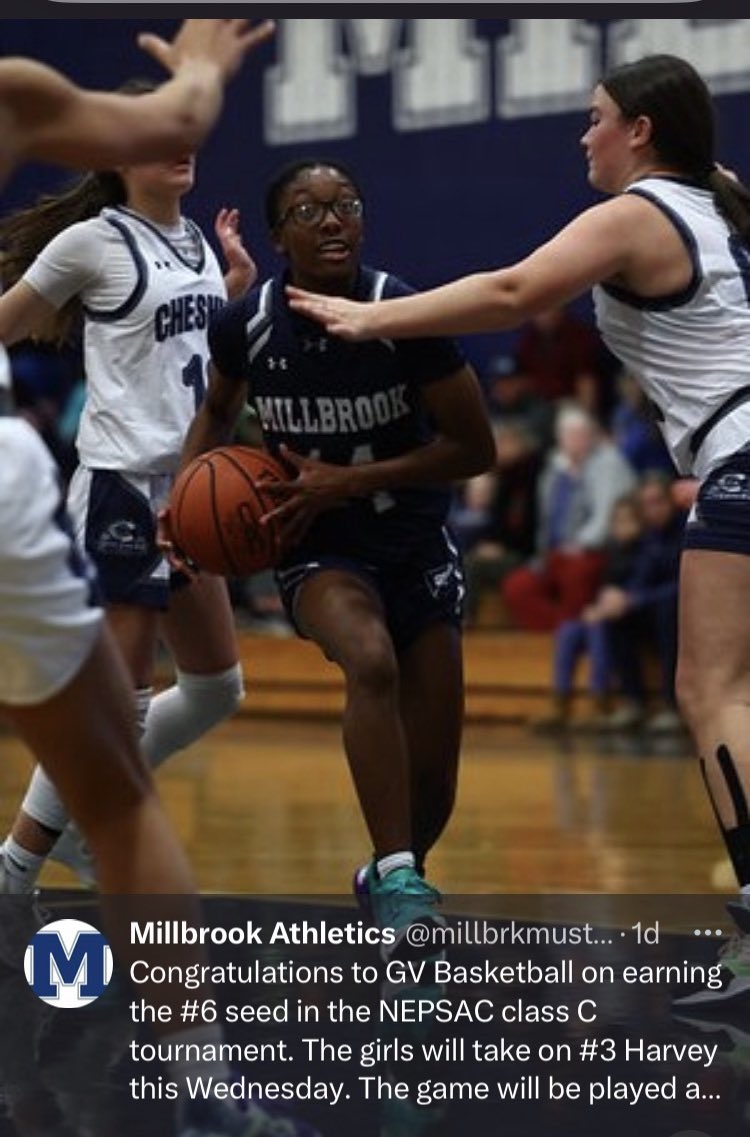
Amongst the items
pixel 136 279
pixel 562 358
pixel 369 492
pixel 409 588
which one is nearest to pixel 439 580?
pixel 409 588

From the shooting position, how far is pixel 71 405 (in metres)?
15.6

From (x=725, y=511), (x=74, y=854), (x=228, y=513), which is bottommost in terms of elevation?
(x=74, y=854)

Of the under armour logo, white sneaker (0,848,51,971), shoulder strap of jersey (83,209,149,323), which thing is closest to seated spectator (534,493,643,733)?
shoulder strap of jersey (83,209,149,323)

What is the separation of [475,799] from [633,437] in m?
4.22

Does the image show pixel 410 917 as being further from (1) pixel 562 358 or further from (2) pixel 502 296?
(1) pixel 562 358

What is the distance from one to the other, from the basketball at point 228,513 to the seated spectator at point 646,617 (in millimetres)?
7845

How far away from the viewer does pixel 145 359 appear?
6.75 m

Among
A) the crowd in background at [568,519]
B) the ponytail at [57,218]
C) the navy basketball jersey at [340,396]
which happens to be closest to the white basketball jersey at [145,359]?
the ponytail at [57,218]

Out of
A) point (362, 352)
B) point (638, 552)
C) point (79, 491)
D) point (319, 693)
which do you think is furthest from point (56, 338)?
point (319, 693)

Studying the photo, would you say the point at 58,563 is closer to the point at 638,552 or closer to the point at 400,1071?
the point at 400,1071

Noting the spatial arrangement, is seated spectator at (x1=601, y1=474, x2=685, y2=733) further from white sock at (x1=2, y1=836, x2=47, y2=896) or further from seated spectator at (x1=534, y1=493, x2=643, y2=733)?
white sock at (x1=2, y1=836, x2=47, y2=896)

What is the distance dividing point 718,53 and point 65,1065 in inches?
186

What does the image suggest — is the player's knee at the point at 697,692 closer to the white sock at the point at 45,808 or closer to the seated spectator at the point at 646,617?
the white sock at the point at 45,808

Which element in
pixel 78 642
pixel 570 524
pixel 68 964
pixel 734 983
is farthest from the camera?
pixel 570 524
